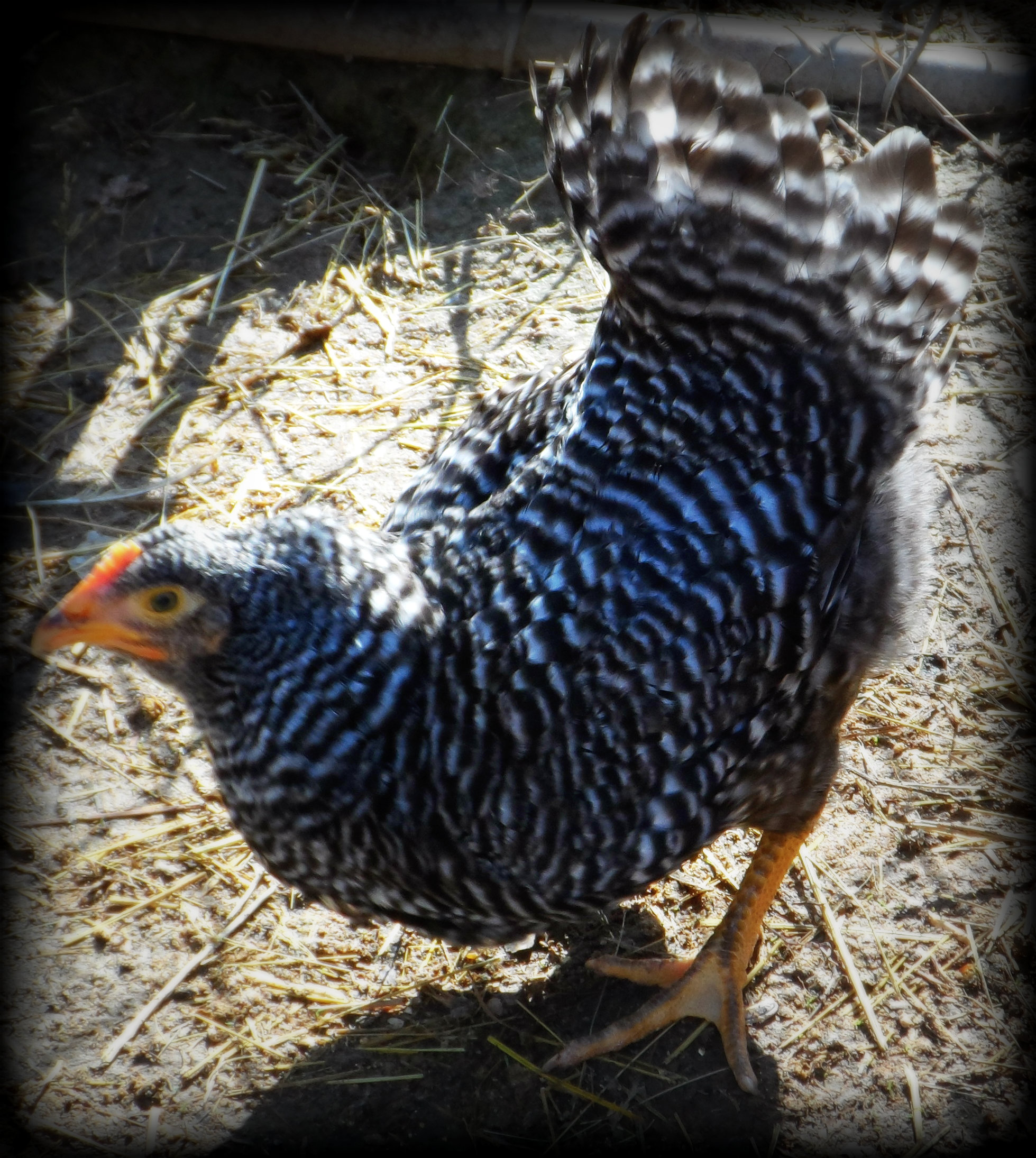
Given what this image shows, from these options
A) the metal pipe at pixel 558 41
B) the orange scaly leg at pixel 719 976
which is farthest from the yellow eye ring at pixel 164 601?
the metal pipe at pixel 558 41

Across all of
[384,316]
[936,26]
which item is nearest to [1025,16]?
[936,26]

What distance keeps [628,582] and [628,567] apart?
0.04 metres

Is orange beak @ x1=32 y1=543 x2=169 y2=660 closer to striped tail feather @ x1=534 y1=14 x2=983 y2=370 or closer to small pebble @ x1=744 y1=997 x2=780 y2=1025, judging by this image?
striped tail feather @ x1=534 y1=14 x2=983 y2=370

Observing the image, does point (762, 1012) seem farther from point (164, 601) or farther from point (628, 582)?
point (164, 601)

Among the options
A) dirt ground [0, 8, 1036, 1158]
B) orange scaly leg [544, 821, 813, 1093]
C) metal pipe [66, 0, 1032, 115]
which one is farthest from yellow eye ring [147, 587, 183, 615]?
metal pipe [66, 0, 1032, 115]

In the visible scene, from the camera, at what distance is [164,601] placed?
6.87 ft

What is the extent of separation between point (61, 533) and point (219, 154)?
2.38 metres

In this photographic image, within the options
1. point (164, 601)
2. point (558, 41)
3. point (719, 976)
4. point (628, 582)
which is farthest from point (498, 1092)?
point (558, 41)

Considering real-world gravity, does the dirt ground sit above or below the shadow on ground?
above

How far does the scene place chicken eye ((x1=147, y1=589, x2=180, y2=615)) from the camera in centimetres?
208

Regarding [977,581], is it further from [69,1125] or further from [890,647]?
[69,1125]

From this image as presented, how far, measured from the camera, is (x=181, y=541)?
2111 mm

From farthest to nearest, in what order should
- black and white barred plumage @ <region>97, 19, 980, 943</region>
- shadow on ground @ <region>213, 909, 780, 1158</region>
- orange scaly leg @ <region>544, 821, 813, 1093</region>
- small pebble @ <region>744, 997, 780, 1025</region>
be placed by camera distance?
small pebble @ <region>744, 997, 780, 1025</region> < orange scaly leg @ <region>544, 821, 813, 1093</region> < shadow on ground @ <region>213, 909, 780, 1158</region> < black and white barred plumage @ <region>97, 19, 980, 943</region>

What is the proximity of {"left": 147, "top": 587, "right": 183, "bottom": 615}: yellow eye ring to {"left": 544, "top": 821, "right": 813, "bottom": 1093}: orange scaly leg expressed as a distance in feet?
5.20
